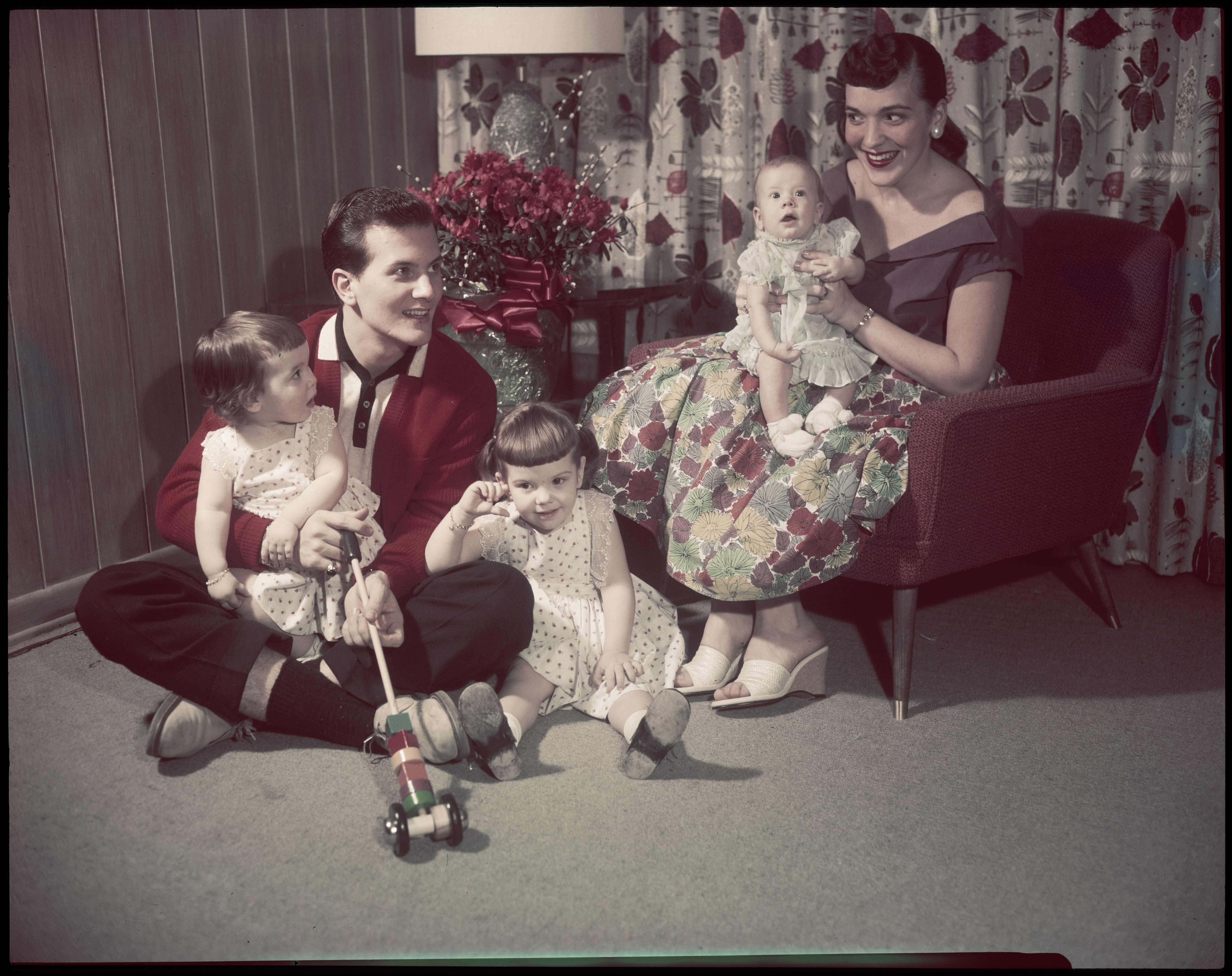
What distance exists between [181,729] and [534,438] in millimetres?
724

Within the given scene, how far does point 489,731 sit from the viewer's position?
1.63m

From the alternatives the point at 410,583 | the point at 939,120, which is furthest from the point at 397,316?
the point at 939,120

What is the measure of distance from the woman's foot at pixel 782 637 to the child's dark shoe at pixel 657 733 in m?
0.27

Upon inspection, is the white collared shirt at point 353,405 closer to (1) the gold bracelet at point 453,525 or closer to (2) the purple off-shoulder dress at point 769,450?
(1) the gold bracelet at point 453,525

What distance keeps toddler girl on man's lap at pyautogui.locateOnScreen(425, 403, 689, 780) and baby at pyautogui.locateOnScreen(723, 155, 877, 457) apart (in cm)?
35

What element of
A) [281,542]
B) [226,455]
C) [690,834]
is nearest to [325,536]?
[281,542]

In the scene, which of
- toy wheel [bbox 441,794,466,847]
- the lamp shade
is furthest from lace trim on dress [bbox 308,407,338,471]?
the lamp shade

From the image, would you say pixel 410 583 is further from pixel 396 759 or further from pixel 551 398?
pixel 551 398

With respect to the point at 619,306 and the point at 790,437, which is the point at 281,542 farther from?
the point at 619,306

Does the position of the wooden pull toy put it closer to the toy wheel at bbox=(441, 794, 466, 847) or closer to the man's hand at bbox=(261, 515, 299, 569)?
the toy wheel at bbox=(441, 794, 466, 847)

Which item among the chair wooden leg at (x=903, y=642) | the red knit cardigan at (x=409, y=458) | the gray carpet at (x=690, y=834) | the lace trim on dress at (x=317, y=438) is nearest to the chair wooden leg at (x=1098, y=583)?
the gray carpet at (x=690, y=834)

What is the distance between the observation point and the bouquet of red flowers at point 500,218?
202 cm

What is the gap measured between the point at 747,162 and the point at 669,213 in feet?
0.83

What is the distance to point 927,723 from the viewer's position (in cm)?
187
